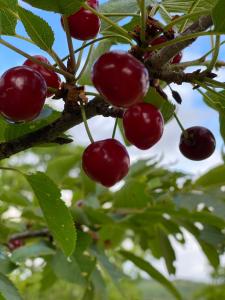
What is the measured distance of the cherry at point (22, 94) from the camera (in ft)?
3.72

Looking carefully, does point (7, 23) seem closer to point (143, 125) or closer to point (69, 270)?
point (143, 125)

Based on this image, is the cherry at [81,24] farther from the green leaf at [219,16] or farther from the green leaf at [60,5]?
the green leaf at [219,16]

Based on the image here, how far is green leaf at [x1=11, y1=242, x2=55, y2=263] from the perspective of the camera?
201cm

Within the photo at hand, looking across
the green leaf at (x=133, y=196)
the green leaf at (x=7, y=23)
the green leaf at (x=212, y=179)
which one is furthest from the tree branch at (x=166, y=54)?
the green leaf at (x=212, y=179)

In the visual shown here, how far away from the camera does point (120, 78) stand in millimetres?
1015

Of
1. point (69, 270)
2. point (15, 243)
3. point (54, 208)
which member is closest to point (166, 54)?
point (54, 208)

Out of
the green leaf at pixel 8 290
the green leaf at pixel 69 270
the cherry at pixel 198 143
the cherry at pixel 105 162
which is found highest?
the cherry at pixel 105 162

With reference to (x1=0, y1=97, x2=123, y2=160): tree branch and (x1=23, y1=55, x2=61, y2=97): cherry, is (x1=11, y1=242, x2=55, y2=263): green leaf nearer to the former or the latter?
(x1=0, y1=97, x2=123, y2=160): tree branch

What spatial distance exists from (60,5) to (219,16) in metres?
0.34

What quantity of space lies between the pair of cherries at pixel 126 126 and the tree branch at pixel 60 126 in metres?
0.05

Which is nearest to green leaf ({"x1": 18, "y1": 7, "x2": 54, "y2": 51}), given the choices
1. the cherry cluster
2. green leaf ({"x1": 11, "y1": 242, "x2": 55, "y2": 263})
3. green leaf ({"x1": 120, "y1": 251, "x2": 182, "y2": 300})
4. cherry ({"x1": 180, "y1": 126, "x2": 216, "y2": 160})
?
the cherry cluster

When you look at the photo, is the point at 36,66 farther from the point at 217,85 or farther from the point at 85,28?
the point at 217,85

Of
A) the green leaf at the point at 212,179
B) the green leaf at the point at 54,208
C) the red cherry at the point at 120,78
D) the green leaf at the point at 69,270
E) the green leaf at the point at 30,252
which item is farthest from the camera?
the green leaf at the point at 212,179

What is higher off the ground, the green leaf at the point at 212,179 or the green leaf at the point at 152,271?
the green leaf at the point at 212,179
